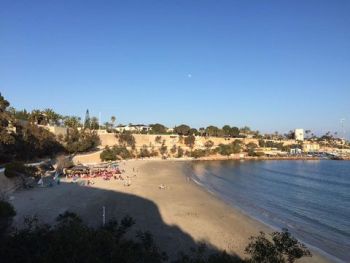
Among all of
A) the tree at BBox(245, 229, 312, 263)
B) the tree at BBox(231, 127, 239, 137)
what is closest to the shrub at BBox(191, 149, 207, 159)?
the tree at BBox(231, 127, 239, 137)

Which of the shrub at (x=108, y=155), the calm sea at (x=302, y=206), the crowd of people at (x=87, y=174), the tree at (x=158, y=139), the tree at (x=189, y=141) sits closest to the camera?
the calm sea at (x=302, y=206)

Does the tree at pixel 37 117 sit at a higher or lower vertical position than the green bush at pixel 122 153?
higher

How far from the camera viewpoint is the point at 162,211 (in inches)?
1216

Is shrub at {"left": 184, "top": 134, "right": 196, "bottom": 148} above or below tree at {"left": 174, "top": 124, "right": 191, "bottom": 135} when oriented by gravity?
below

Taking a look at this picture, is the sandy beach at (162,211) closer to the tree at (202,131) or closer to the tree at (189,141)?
the tree at (189,141)

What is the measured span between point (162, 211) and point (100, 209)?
4747mm

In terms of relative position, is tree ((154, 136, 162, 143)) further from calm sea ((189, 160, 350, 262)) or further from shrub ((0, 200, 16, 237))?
shrub ((0, 200, 16, 237))

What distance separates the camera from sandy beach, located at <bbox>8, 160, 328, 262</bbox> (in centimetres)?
2317

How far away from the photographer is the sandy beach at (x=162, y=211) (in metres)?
23.2

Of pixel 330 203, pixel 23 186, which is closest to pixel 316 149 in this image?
pixel 330 203

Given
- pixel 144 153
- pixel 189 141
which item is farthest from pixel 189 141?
pixel 144 153

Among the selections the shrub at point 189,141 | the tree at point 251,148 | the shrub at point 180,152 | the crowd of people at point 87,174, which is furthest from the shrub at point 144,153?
the crowd of people at point 87,174

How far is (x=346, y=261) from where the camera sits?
20.9m

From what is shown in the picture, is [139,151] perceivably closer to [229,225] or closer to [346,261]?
[229,225]
